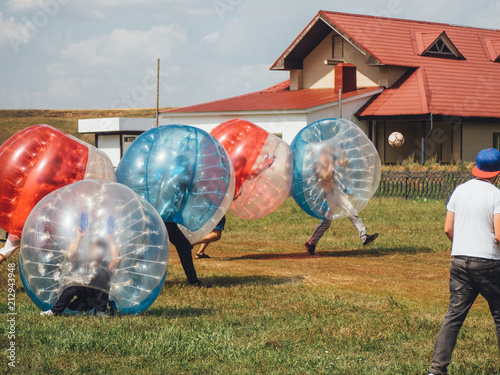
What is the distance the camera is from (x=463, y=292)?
534 cm

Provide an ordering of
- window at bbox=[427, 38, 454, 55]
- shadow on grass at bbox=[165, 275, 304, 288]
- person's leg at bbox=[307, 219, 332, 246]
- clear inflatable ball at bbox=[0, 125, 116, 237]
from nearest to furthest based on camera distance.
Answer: clear inflatable ball at bbox=[0, 125, 116, 237]
shadow on grass at bbox=[165, 275, 304, 288]
person's leg at bbox=[307, 219, 332, 246]
window at bbox=[427, 38, 454, 55]

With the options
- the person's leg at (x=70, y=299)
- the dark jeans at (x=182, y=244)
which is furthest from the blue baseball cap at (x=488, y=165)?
the dark jeans at (x=182, y=244)

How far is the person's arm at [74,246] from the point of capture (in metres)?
6.35

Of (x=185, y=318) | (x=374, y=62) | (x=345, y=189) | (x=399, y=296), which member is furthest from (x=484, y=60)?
(x=185, y=318)

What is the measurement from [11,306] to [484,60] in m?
32.8

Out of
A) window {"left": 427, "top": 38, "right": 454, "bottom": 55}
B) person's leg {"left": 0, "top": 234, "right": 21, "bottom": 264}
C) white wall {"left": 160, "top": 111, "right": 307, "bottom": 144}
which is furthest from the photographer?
window {"left": 427, "top": 38, "right": 454, "bottom": 55}

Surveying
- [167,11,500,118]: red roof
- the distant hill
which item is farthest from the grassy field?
the distant hill

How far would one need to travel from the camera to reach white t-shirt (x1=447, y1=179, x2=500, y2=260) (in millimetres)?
5262

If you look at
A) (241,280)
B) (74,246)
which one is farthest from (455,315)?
(241,280)

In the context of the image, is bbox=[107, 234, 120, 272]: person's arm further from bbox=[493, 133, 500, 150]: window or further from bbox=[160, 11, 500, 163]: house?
bbox=[493, 133, 500, 150]: window

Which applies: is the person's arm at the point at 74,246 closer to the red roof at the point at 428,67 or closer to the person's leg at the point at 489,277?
the person's leg at the point at 489,277

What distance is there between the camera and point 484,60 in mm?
36156

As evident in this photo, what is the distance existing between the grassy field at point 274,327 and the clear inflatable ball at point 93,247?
1.09 ft

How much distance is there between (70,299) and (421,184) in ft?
65.0
